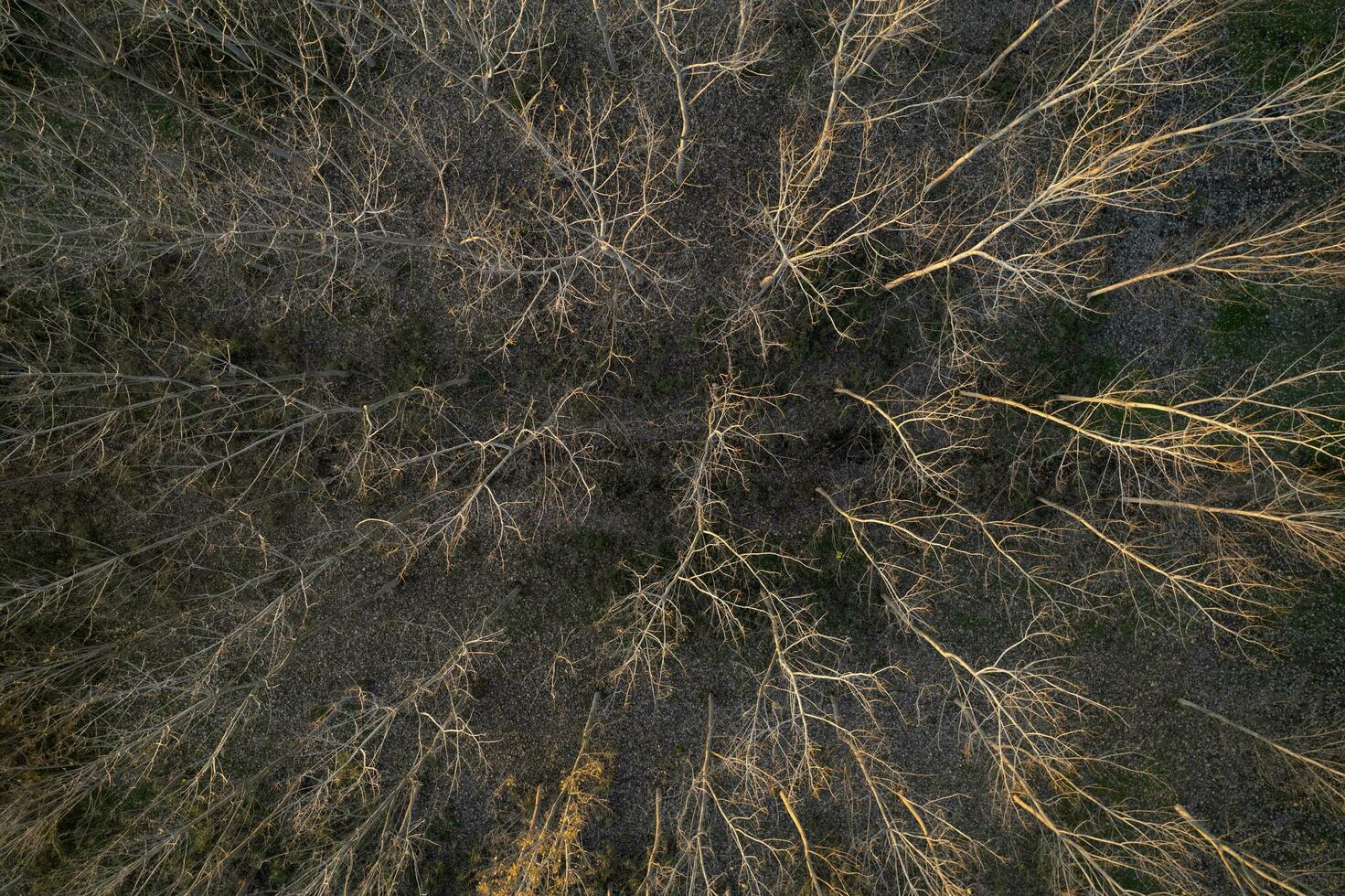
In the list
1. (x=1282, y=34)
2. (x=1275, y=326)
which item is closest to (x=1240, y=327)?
(x=1275, y=326)

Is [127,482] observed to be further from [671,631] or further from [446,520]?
[671,631]

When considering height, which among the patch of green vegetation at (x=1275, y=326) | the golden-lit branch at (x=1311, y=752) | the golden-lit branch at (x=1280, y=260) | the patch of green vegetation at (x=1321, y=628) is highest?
the golden-lit branch at (x=1280, y=260)

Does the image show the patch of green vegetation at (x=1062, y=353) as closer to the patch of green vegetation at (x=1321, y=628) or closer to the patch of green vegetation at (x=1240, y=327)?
the patch of green vegetation at (x=1240, y=327)

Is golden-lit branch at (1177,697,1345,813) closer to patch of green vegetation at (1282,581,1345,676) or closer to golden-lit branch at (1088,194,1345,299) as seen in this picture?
patch of green vegetation at (1282,581,1345,676)

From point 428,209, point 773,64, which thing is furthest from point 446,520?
point 773,64

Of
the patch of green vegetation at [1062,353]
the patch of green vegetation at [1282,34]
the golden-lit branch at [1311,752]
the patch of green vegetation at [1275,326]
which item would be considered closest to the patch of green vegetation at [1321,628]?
the golden-lit branch at [1311,752]

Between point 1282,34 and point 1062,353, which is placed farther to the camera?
point 1062,353

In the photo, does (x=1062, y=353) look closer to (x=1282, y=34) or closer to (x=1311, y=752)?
(x=1282, y=34)

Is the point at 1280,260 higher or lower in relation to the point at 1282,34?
lower
